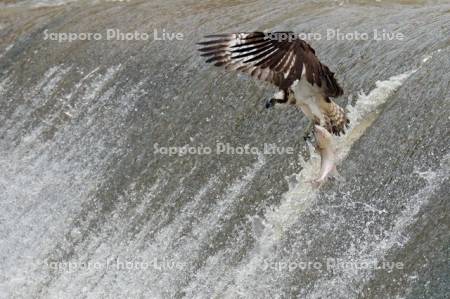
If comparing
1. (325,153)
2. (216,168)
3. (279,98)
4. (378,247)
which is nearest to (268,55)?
(279,98)

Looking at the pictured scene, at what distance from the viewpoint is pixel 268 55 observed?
3830mm

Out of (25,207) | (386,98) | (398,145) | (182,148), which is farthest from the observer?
(25,207)

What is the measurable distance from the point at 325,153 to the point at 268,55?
0.66 meters

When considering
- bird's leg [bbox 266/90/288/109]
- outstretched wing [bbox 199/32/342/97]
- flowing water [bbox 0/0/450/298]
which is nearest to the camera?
outstretched wing [bbox 199/32/342/97]

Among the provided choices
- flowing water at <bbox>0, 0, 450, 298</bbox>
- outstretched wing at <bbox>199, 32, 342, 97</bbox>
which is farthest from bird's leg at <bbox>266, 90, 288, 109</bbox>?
flowing water at <bbox>0, 0, 450, 298</bbox>

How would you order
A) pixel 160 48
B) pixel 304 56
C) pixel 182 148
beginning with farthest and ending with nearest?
1. pixel 160 48
2. pixel 182 148
3. pixel 304 56

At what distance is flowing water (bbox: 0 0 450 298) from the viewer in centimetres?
433

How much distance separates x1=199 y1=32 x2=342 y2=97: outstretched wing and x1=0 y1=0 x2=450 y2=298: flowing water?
0.85m

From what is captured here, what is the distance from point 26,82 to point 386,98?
3.79m

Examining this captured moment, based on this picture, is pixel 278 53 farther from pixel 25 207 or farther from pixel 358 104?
pixel 25 207

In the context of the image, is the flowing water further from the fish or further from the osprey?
the osprey

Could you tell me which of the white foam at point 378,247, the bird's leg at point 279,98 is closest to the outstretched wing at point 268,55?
the bird's leg at point 279,98

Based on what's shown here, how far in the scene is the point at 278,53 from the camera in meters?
3.81

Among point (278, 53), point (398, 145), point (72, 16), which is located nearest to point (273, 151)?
point (398, 145)
